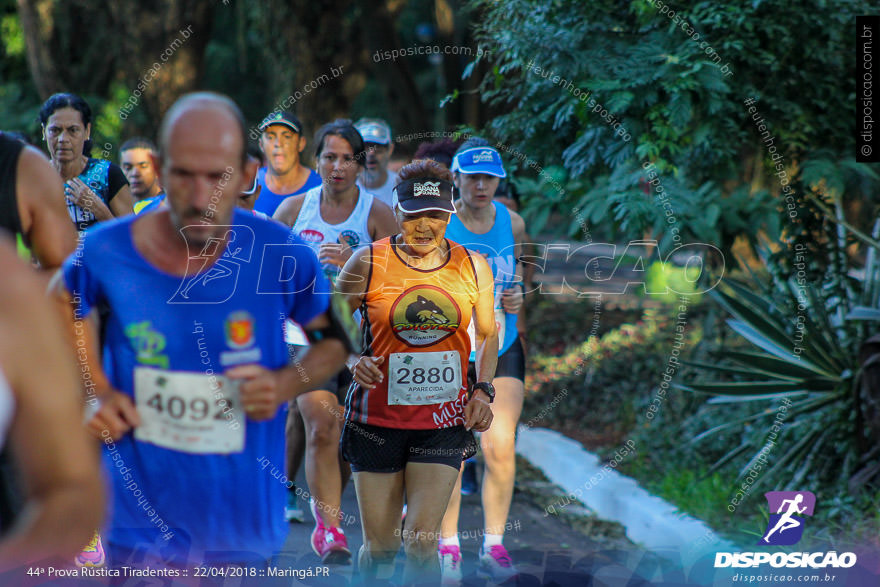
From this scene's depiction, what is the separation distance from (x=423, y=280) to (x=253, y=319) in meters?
1.85

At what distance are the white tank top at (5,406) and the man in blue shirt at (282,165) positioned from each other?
5264 millimetres

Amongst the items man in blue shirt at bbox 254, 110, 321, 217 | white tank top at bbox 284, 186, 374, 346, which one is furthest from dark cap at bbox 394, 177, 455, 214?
man in blue shirt at bbox 254, 110, 321, 217

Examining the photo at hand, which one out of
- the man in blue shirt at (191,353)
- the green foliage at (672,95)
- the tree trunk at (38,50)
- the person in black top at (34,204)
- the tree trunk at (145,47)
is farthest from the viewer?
the tree trunk at (38,50)

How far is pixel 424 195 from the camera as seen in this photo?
474 centimetres

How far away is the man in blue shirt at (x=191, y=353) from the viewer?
112 inches

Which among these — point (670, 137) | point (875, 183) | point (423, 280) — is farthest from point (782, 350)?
point (423, 280)

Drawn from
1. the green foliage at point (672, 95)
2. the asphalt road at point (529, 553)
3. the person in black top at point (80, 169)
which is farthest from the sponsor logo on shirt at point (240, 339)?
the green foliage at point (672, 95)

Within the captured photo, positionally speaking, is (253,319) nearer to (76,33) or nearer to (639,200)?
(639,200)

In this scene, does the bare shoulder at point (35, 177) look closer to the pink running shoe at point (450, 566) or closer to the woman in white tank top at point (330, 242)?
the woman in white tank top at point (330, 242)

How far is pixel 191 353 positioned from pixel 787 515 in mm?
3783

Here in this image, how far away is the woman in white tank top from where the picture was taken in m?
5.70

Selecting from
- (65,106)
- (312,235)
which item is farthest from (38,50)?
(312,235)

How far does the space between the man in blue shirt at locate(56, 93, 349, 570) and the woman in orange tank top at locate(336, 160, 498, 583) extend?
5.46ft

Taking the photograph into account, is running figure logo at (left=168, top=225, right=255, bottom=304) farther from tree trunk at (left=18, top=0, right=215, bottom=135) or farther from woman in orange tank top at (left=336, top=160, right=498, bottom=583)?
tree trunk at (left=18, top=0, right=215, bottom=135)
